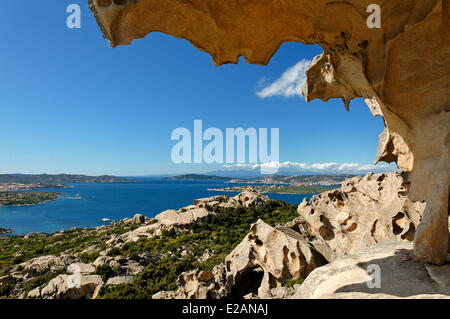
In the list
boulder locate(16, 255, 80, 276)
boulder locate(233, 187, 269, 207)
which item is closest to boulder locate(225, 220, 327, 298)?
boulder locate(16, 255, 80, 276)

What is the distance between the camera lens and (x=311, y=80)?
7.44m

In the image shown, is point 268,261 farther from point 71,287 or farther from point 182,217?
point 182,217

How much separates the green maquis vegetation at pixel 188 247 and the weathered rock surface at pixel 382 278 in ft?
37.8

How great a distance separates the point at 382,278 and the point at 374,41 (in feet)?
15.5

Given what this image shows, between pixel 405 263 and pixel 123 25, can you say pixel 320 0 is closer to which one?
pixel 123 25

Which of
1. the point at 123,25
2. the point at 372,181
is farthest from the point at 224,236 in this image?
the point at 123,25

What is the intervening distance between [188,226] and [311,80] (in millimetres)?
24869

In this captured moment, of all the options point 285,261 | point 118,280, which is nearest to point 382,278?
point 285,261

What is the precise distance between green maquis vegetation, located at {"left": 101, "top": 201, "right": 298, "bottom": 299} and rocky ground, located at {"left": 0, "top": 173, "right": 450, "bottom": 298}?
0.35ft

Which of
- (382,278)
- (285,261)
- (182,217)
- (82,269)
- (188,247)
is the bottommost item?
(188,247)

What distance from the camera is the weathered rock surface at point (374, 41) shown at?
12.5ft

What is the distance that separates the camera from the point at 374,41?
4.88 metres

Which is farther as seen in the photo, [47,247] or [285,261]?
[47,247]

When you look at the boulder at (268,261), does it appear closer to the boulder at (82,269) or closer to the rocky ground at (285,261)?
the rocky ground at (285,261)
